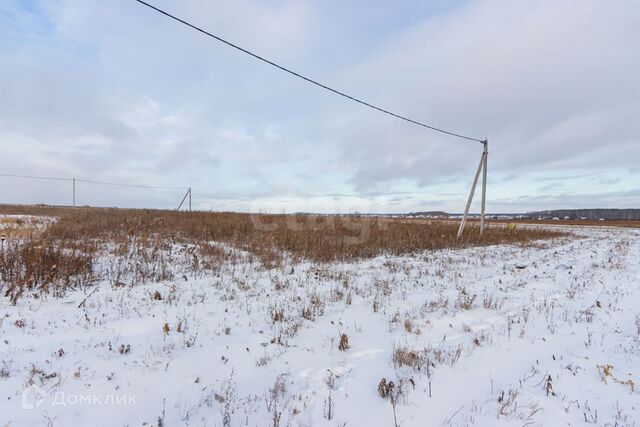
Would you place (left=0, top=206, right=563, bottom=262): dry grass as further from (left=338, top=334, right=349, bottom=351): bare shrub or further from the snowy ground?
(left=338, top=334, right=349, bottom=351): bare shrub

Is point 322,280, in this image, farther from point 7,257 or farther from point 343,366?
point 7,257

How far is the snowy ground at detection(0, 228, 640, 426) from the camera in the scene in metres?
2.24

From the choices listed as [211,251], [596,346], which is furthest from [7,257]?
[596,346]

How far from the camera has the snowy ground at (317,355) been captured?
2242mm

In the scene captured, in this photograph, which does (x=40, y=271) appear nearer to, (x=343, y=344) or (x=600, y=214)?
(x=343, y=344)

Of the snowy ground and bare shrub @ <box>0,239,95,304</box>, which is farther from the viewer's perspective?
bare shrub @ <box>0,239,95,304</box>

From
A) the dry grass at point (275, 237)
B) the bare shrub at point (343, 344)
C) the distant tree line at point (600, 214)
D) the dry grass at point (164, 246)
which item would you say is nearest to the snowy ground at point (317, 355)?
the bare shrub at point (343, 344)

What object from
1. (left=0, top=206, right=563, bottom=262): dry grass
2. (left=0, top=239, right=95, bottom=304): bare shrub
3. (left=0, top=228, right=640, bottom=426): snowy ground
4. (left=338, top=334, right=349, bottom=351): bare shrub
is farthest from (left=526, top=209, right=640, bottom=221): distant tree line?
(left=0, top=239, right=95, bottom=304): bare shrub

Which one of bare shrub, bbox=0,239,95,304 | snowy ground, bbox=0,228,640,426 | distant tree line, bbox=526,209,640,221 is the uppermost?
distant tree line, bbox=526,209,640,221

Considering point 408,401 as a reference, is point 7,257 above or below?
above

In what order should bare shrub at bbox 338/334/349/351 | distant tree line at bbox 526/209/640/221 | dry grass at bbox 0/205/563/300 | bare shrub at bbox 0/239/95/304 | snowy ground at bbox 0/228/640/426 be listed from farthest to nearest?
distant tree line at bbox 526/209/640/221 < dry grass at bbox 0/205/563/300 < bare shrub at bbox 0/239/95/304 < bare shrub at bbox 338/334/349/351 < snowy ground at bbox 0/228/640/426

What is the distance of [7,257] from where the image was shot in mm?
5074

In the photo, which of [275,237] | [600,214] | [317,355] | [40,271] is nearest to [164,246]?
[40,271]

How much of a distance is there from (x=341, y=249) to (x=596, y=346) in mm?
6223
